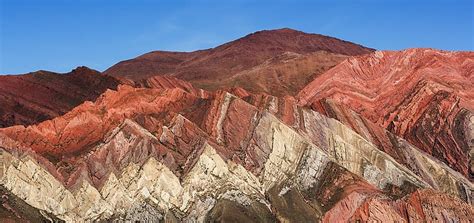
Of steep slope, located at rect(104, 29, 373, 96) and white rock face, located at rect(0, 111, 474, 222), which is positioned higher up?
steep slope, located at rect(104, 29, 373, 96)

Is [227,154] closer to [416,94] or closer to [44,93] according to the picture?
[44,93]

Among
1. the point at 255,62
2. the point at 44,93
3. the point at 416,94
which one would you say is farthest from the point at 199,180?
the point at 255,62

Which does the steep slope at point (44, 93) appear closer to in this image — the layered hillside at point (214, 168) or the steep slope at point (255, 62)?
the layered hillside at point (214, 168)

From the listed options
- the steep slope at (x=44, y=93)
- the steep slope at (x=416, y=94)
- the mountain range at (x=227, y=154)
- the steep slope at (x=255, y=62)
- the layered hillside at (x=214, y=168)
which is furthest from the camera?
the steep slope at (x=255, y=62)

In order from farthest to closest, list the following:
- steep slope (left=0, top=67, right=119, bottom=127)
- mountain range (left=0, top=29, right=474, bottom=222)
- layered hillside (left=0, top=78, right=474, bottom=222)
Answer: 1. steep slope (left=0, top=67, right=119, bottom=127)
2. mountain range (left=0, top=29, right=474, bottom=222)
3. layered hillside (left=0, top=78, right=474, bottom=222)

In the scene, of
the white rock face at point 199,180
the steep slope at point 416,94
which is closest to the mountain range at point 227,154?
the white rock face at point 199,180

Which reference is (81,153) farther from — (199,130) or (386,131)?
(386,131)

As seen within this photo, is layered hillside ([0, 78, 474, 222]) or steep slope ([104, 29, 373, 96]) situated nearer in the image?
layered hillside ([0, 78, 474, 222])

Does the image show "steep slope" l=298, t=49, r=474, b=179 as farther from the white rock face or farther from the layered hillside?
the white rock face

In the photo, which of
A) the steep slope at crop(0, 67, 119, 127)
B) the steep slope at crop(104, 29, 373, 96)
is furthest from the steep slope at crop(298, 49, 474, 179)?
the steep slope at crop(0, 67, 119, 127)
